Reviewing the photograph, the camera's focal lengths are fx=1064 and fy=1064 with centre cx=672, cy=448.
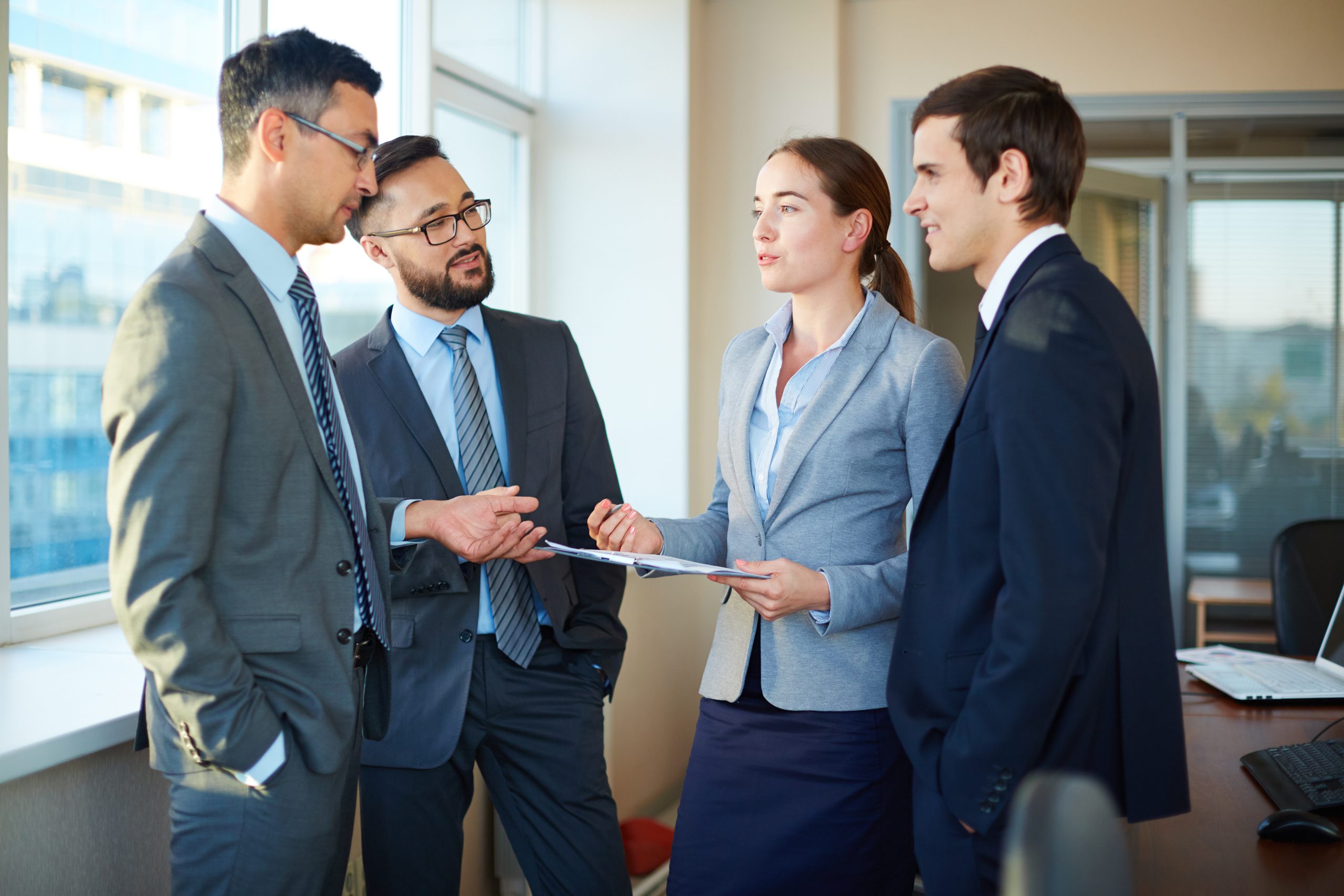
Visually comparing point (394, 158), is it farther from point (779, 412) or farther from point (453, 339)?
point (779, 412)

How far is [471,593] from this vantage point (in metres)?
1.95

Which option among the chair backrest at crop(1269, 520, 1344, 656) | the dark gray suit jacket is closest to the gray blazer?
the dark gray suit jacket

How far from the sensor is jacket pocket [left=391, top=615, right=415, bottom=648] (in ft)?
6.24

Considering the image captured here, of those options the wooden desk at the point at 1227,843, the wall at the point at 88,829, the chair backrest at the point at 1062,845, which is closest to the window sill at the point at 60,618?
the wall at the point at 88,829

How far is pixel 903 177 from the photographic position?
15.5ft

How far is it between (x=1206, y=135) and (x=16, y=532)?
187 inches

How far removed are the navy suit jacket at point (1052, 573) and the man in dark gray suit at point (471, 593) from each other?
2.74ft

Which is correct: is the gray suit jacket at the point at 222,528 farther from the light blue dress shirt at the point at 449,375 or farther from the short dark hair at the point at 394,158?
the short dark hair at the point at 394,158

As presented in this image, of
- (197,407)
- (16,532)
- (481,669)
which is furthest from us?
(16,532)

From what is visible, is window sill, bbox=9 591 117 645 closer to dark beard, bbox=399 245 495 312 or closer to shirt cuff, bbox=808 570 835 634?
dark beard, bbox=399 245 495 312

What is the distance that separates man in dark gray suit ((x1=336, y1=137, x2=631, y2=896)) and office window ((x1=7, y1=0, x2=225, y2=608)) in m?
0.56

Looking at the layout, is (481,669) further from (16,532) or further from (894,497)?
(16,532)

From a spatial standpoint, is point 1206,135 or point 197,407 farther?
point 1206,135

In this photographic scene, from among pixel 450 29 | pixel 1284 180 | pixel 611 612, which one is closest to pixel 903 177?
pixel 1284 180
